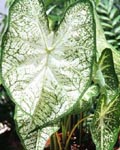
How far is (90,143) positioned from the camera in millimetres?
1273

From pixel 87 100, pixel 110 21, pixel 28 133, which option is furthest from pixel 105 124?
pixel 110 21

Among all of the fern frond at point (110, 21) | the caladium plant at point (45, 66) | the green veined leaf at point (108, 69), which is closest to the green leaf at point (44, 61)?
the caladium plant at point (45, 66)

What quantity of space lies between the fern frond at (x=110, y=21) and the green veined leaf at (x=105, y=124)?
2.37ft

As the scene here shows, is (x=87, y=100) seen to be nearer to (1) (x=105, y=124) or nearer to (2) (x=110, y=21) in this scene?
(1) (x=105, y=124)

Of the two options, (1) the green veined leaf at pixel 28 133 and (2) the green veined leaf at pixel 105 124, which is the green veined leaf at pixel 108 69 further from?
(1) the green veined leaf at pixel 28 133

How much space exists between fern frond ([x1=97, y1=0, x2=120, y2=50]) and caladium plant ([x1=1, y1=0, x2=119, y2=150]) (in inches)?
30.4

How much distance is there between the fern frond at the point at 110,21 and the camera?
182 centimetres

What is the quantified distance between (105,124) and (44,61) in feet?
0.73

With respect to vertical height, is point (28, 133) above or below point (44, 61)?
below

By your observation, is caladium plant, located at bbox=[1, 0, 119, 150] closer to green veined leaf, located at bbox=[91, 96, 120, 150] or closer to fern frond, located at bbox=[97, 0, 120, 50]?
green veined leaf, located at bbox=[91, 96, 120, 150]

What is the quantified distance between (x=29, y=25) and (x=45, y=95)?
6.6 inches

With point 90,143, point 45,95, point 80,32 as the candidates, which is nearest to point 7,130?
point 90,143

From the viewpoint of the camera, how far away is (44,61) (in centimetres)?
102

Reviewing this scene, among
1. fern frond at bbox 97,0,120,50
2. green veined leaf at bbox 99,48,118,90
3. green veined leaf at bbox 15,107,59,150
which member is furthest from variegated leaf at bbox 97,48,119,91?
fern frond at bbox 97,0,120,50
